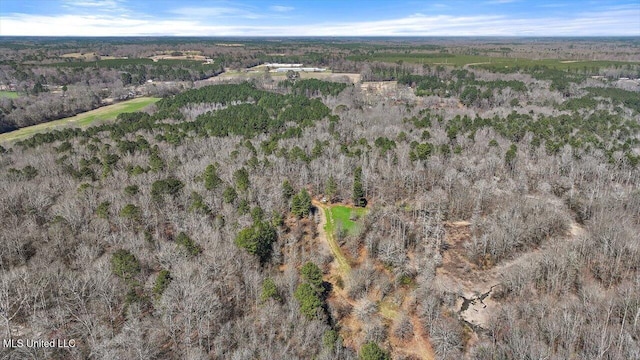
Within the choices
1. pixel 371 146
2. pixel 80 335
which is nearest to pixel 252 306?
pixel 80 335

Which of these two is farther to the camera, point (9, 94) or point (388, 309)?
point (9, 94)

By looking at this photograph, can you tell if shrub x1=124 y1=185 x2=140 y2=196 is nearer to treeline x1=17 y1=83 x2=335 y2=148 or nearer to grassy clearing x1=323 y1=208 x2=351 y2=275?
treeline x1=17 y1=83 x2=335 y2=148

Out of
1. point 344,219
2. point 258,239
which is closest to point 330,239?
point 344,219

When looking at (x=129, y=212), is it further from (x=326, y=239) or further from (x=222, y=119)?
(x=222, y=119)

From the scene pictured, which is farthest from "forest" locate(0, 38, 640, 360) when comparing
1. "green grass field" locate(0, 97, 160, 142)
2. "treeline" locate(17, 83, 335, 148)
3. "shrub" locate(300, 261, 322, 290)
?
"green grass field" locate(0, 97, 160, 142)

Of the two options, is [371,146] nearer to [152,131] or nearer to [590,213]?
[590,213]
